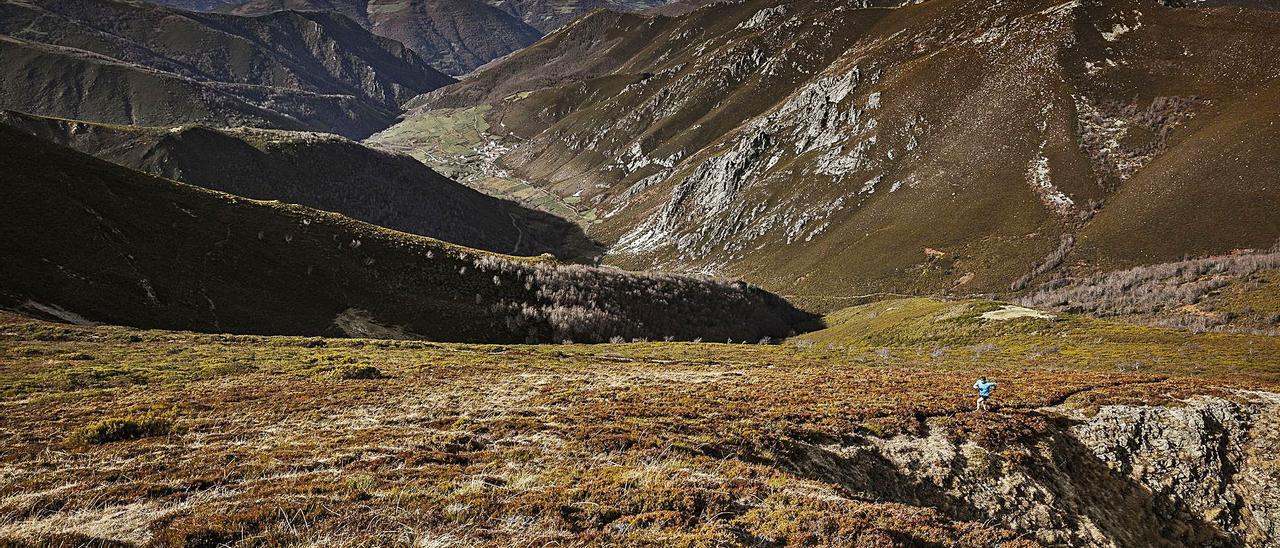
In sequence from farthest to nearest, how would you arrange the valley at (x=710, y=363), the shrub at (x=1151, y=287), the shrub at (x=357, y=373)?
the shrub at (x=1151, y=287)
the shrub at (x=357, y=373)
the valley at (x=710, y=363)

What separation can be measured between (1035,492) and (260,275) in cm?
6773

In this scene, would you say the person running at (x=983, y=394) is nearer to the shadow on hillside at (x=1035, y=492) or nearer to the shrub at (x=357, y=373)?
the shadow on hillside at (x=1035, y=492)

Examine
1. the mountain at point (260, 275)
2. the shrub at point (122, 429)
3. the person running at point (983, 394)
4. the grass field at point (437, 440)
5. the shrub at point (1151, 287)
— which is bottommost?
the shrub at point (1151, 287)

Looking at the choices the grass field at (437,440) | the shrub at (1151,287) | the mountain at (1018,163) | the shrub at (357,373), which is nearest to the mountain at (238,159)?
the mountain at (1018,163)

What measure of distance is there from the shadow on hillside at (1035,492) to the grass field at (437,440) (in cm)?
121

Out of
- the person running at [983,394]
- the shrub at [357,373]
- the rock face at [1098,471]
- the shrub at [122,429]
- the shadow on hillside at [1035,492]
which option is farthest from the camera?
the shrub at [357,373]

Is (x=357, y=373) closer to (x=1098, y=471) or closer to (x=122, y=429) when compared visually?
(x=122, y=429)

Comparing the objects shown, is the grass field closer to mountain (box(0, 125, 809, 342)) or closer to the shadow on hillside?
the shadow on hillside

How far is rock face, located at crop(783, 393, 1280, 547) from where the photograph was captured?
17328 mm

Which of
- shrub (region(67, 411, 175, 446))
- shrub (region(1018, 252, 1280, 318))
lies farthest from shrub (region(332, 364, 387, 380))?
shrub (region(1018, 252, 1280, 318))

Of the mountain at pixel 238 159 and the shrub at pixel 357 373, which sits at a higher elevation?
the mountain at pixel 238 159

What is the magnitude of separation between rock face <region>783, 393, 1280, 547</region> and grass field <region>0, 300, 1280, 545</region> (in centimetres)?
105

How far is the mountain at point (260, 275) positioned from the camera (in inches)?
1774

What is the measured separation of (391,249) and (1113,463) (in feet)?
242
